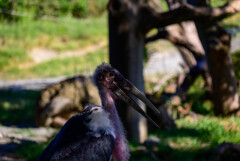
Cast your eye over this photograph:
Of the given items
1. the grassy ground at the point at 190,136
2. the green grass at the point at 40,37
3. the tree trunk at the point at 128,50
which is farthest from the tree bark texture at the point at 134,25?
the green grass at the point at 40,37

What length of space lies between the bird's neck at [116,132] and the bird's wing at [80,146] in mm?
204

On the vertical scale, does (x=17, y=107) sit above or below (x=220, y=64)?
below

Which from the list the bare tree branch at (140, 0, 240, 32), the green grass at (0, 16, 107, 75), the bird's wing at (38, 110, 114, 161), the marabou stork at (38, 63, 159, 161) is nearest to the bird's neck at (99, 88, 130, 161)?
the marabou stork at (38, 63, 159, 161)

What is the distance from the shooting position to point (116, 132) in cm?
307

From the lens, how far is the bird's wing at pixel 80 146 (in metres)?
2.72

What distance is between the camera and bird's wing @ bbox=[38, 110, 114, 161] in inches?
107

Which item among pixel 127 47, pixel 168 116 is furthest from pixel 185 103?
pixel 127 47

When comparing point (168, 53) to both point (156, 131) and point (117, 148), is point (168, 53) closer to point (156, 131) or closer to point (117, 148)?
point (156, 131)

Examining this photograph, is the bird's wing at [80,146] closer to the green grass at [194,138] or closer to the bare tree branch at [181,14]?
the green grass at [194,138]

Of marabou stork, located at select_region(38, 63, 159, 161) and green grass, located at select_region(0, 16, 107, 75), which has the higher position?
marabou stork, located at select_region(38, 63, 159, 161)

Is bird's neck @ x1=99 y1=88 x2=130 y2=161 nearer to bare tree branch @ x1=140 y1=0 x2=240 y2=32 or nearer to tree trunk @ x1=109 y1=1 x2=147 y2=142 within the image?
tree trunk @ x1=109 y1=1 x2=147 y2=142

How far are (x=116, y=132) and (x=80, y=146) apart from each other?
394mm

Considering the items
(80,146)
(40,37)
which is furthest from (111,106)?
(40,37)

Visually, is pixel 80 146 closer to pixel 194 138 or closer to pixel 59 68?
pixel 194 138
